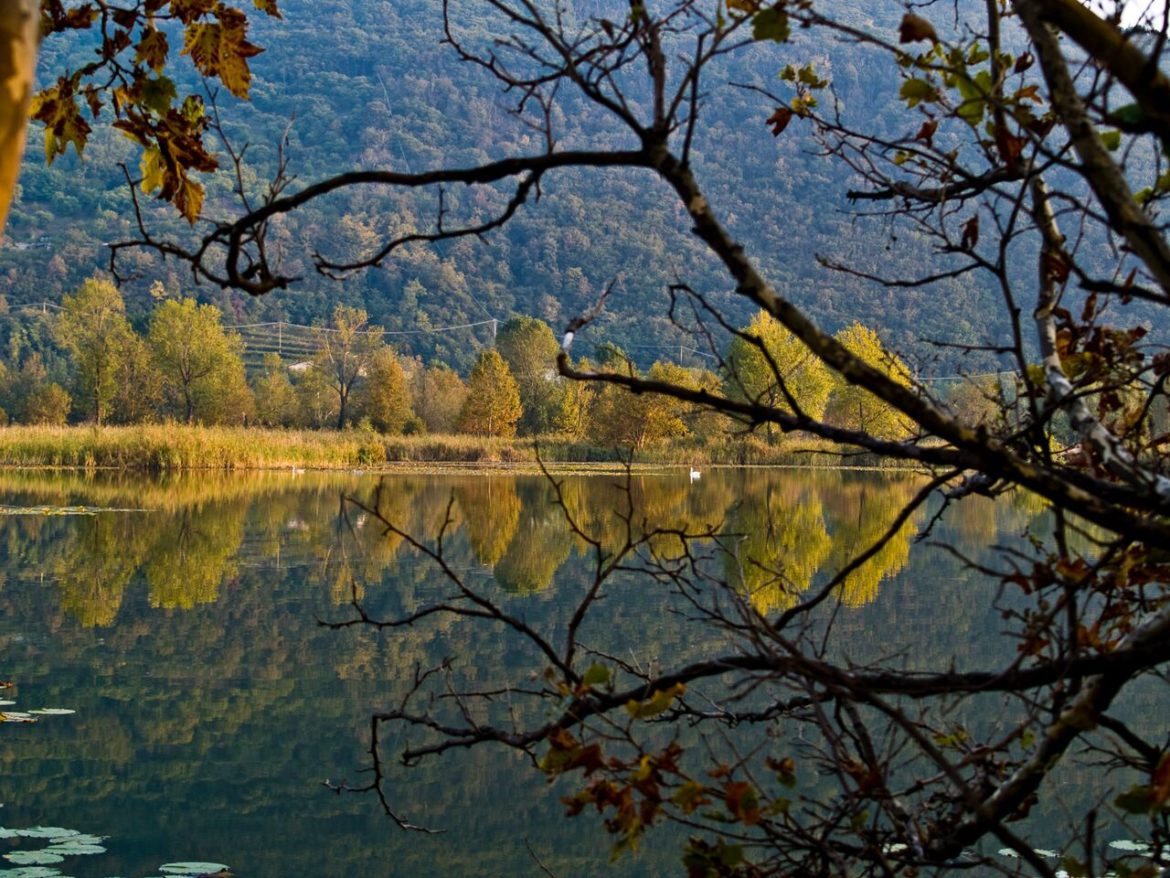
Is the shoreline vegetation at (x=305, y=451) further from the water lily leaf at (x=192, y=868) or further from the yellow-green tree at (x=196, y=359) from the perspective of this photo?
the water lily leaf at (x=192, y=868)

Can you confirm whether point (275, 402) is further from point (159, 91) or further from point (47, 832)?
point (159, 91)

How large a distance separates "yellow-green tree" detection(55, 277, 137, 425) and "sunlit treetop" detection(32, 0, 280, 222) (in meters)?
41.8

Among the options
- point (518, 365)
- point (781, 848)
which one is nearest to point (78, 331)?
point (518, 365)

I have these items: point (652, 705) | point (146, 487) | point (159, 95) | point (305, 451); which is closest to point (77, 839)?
point (159, 95)

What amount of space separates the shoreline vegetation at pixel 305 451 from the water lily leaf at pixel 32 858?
20.7 meters

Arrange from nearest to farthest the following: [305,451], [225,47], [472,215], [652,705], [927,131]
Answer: [652,705], [225,47], [927,131], [305,451], [472,215]

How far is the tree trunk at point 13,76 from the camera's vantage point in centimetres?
92

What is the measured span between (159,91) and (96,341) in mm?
43710

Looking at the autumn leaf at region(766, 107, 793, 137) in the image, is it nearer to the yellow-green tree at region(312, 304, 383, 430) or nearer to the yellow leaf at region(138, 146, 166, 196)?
the yellow leaf at region(138, 146, 166, 196)

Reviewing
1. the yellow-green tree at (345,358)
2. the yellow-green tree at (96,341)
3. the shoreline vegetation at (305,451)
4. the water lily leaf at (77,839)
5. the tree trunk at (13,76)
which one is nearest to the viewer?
the tree trunk at (13,76)

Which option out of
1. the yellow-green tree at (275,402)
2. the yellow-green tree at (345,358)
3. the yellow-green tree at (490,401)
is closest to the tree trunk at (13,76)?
the yellow-green tree at (490,401)

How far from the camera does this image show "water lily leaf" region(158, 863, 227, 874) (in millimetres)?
5035

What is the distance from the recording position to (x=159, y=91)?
229 centimetres

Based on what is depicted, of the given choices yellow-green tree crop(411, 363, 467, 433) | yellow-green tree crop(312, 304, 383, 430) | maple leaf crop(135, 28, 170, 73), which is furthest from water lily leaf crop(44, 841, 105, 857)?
yellow-green tree crop(312, 304, 383, 430)
